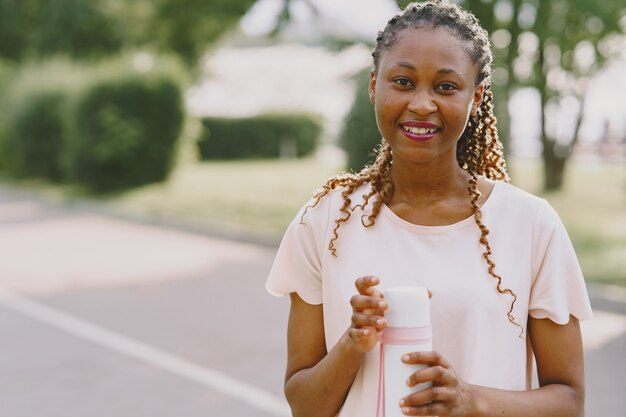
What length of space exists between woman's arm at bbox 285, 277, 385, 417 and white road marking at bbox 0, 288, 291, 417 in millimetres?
3634

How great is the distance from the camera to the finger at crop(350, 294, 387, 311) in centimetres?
168

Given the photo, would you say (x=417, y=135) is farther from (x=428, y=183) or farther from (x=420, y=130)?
(x=428, y=183)

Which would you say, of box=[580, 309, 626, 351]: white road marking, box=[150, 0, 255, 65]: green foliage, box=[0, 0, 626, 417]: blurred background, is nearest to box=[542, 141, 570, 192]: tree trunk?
box=[0, 0, 626, 417]: blurred background

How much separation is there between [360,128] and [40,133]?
43.4 ft

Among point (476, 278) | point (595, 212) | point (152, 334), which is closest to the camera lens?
point (476, 278)

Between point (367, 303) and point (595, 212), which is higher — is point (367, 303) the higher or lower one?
the higher one

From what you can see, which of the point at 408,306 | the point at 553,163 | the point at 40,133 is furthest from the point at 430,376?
the point at 40,133

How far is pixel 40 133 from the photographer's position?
76.7ft

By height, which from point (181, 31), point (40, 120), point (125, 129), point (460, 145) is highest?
point (181, 31)

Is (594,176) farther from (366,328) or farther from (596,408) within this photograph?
(366,328)

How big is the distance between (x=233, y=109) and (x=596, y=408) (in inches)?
1204

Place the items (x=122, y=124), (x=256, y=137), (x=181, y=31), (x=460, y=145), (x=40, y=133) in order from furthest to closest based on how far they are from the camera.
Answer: (x=181, y=31) → (x=256, y=137) → (x=40, y=133) → (x=122, y=124) → (x=460, y=145)

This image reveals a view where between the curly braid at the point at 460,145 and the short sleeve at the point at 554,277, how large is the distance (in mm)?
68

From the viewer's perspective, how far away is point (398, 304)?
167cm
